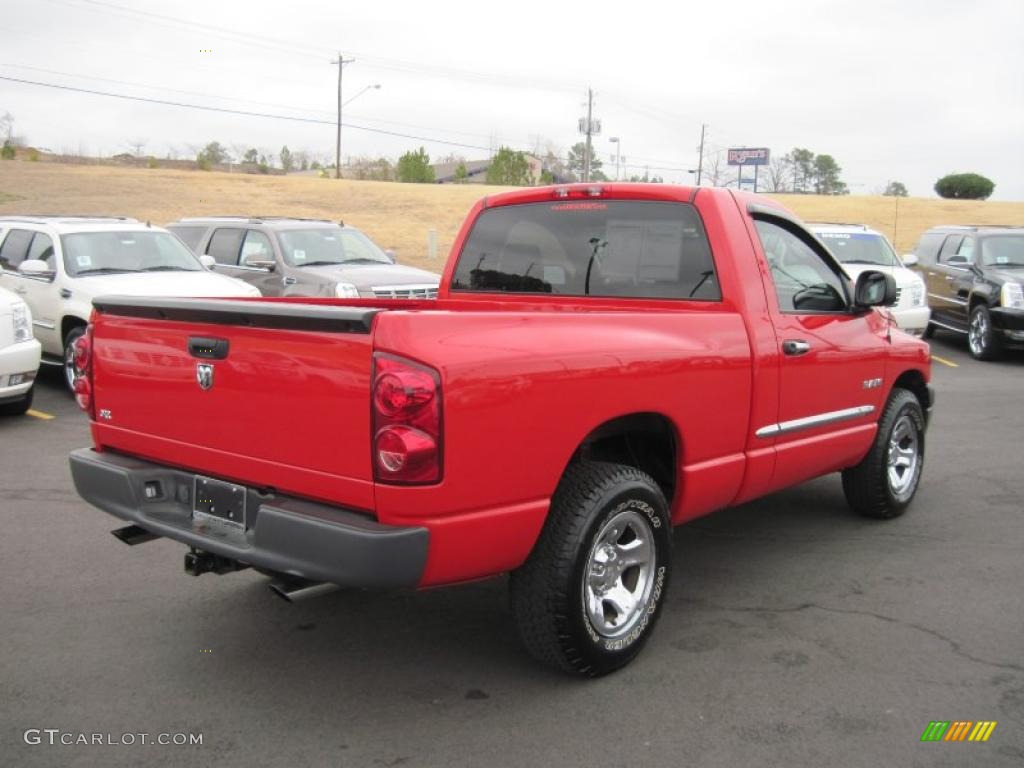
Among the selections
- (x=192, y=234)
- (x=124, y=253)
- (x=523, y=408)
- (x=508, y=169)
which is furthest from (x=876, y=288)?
(x=508, y=169)

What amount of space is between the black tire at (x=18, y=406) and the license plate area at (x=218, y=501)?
6025 mm

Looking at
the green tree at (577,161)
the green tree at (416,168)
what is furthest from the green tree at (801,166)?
the green tree at (416,168)

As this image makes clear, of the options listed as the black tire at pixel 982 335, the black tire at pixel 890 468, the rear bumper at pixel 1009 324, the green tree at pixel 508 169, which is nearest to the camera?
the black tire at pixel 890 468

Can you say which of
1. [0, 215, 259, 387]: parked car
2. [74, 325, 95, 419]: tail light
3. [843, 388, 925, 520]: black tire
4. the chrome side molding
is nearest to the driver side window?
the chrome side molding

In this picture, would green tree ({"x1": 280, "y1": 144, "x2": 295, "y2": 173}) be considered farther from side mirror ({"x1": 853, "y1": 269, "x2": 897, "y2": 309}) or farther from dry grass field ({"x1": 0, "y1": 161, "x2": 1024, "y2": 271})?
side mirror ({"x1": 853, "y1": 269, "x2": 897, "y2": 309})

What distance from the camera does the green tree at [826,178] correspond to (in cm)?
9812

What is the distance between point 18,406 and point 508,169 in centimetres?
7063

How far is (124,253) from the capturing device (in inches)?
422

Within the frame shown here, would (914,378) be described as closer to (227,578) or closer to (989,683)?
(989,683)

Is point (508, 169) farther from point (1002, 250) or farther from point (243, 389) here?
point (243, 389)

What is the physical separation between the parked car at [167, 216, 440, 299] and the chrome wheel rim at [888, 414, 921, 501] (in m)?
7.13

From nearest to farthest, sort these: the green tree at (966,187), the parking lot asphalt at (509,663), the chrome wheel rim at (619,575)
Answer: the parking lot asphalt at (509,663)
the chrome wheel rim at (619,575)
the green tree at (966,187)

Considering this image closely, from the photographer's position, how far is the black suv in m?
13.3

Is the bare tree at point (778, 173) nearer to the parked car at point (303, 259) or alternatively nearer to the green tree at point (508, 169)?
the green tree at point (508, 169)
